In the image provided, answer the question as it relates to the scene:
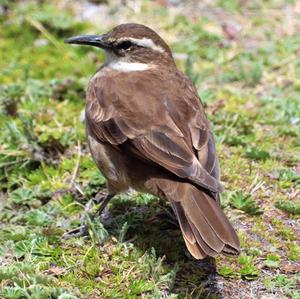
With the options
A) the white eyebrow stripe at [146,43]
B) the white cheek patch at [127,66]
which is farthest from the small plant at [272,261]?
the white eyebrow stripe at [146,43]

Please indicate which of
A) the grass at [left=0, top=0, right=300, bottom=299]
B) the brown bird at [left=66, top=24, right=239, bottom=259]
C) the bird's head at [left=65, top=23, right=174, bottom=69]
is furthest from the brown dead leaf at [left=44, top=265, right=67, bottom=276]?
the bird's head at [left=65, top=23, right=174, bottom=69]

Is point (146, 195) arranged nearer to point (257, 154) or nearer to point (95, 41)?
point (257, 154)

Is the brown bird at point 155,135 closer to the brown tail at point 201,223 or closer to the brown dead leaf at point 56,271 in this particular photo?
the brown tail at point 201,223

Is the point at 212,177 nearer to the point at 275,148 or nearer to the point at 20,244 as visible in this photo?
the point at 20,244

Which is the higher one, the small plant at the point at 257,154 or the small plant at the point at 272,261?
the small plant at the point at 257,154

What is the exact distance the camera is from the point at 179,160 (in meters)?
5.32

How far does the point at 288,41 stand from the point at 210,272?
4.91m

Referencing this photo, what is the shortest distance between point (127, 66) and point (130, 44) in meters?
0.21

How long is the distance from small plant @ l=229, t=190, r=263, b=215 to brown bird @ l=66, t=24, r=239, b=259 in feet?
2.10

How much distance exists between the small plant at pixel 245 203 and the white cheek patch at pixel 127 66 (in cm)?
141

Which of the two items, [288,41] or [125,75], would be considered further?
[288,41]

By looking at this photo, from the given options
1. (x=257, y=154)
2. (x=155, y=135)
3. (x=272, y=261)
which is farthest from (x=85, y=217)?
(x=257, y=154)

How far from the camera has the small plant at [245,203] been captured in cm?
620

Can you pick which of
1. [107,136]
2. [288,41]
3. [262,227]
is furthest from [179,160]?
[288,41]
